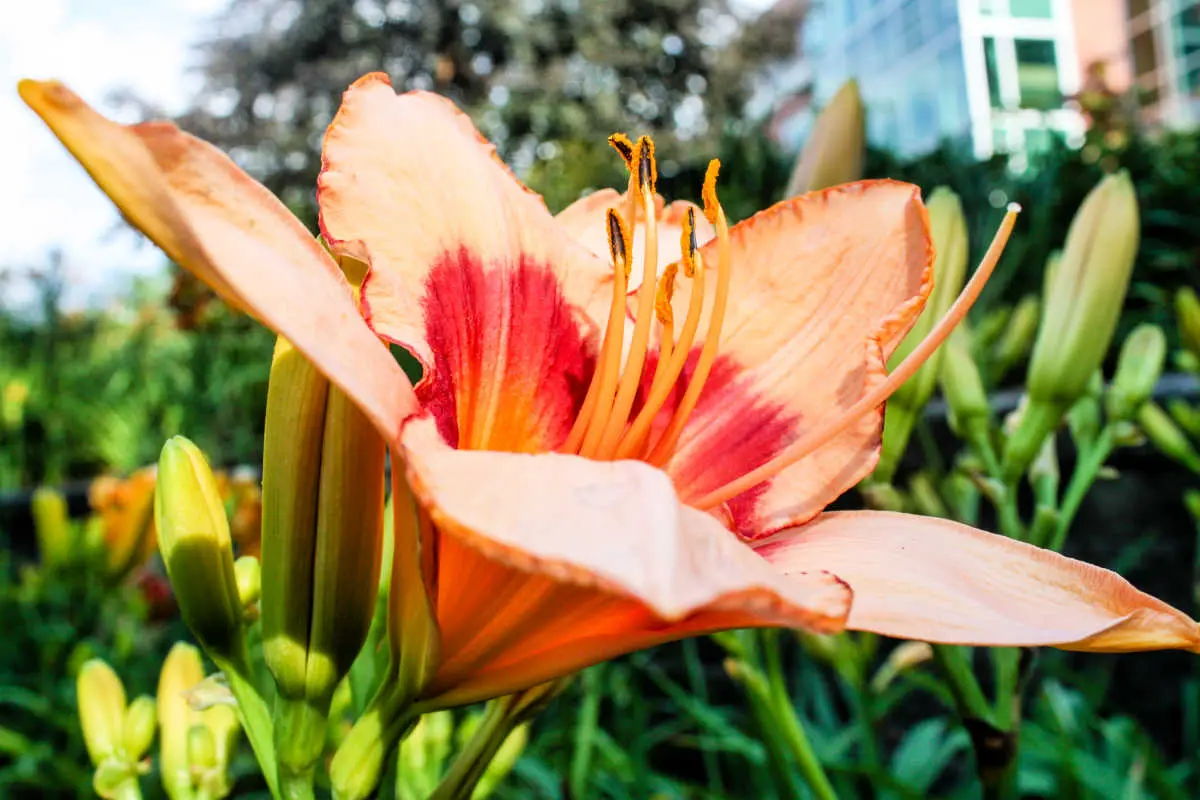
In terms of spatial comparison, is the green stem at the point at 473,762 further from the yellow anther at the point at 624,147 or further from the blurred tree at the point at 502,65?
the blurred tree at the point at 502,65

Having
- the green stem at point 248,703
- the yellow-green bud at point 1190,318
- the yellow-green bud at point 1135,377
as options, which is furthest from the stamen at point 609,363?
the yellow-green bud at point 1190,318

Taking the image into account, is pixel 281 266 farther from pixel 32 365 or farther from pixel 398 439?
pixel 32 365

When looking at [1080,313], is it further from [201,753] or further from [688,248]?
[201,753]

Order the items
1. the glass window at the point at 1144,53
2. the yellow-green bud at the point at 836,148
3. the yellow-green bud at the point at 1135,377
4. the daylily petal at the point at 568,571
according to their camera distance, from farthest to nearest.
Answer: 1. the glass window at the point at 1144,53
2. the yellow-green bud at the point at 1135,377
3. the yellow-green bud at the point at 836,148
4. the daylily petal at the point at 568,571

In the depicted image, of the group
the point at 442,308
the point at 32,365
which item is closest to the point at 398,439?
the point at 442,308

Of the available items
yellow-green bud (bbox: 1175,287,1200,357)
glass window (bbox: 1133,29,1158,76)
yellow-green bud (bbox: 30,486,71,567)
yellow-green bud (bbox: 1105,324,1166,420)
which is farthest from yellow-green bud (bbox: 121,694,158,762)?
glass window (bbox: 1133,29,1158,76)

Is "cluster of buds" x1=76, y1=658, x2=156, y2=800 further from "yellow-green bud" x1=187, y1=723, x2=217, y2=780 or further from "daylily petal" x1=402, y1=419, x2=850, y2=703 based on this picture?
"daylily petal" x1=402, y1=419, x2=850, y2=703

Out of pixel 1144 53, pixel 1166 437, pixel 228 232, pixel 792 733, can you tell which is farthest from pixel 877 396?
pixel 1144 53
